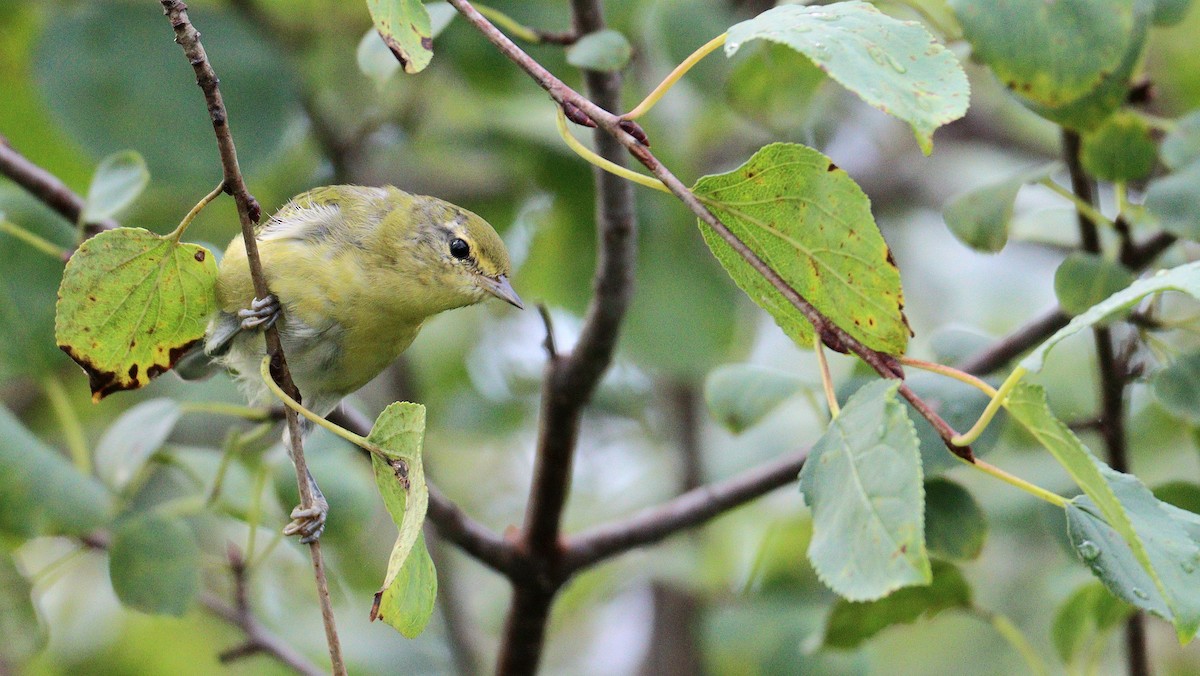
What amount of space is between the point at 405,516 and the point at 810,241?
54 cm

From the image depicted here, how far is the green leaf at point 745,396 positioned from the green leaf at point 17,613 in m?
1.42

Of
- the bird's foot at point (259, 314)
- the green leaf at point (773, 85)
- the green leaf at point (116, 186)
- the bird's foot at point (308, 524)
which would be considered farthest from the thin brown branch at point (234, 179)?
Result: the green leaf at point (773, 85)

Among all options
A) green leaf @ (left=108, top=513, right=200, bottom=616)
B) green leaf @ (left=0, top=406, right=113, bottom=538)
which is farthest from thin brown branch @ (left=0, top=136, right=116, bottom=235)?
green leaf @ (left=108, top=513, right=200, bottom=616)

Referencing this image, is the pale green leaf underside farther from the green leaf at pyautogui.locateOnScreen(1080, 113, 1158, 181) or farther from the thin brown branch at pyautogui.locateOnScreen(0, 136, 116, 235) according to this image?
the thin brown branch at pyautogui.locateOnScreen(0, 136, 116, 235)

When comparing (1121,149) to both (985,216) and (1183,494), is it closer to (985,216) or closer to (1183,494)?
(985,216)

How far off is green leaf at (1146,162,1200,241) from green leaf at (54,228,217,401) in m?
1.50

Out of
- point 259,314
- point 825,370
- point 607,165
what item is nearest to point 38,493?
point 259,314

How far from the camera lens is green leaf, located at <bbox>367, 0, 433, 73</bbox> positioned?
4.19 ft

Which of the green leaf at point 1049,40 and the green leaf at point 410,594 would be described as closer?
the green leaf at point 410,594

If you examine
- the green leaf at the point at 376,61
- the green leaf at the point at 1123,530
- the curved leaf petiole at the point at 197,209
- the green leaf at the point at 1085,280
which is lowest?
the green leaf at the point at 1085,280

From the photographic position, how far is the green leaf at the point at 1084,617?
213cm

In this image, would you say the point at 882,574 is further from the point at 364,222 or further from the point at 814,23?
the point at 364,222

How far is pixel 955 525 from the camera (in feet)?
6.82

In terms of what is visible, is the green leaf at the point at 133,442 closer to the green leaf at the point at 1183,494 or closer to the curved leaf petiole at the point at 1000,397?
the curved leaf petiole at the point at 1000,397
